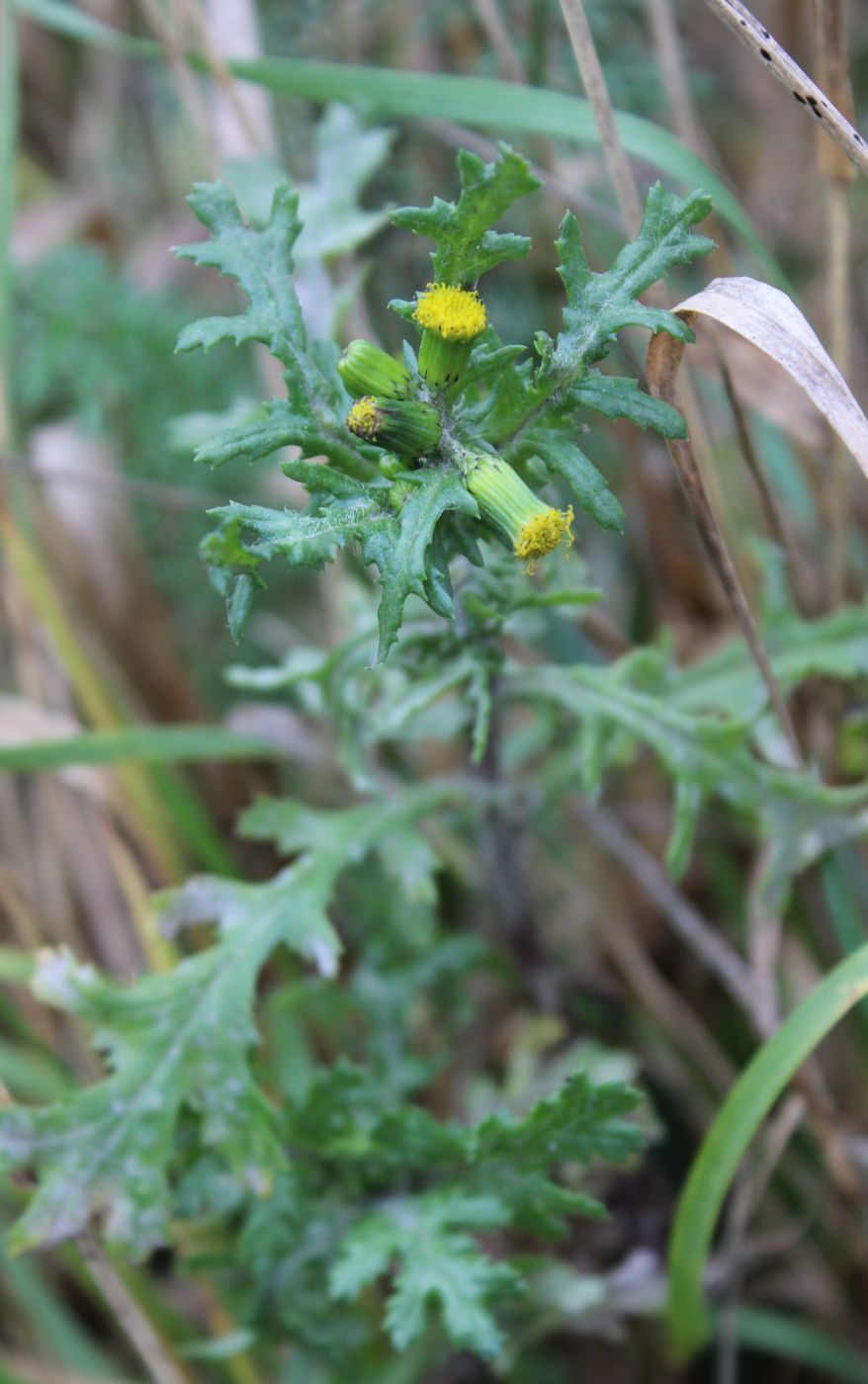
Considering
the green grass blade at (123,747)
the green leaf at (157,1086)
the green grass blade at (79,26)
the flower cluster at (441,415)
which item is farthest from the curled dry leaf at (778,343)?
the green grass blade at (79,26)

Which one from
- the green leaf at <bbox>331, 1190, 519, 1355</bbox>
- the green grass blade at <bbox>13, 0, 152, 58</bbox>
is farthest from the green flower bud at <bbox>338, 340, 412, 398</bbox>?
the green grass blade at <bbox>13, 0, 152, 58</bbox>

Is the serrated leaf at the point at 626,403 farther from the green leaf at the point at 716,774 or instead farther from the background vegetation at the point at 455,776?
the green leaf at the point at 716,774

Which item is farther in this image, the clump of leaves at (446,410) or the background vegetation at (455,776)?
the background vegetation at (455,776)

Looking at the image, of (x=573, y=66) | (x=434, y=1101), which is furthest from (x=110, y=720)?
(x=573, y=66)

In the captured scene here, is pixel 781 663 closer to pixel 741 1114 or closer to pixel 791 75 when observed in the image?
pixel 741 1114

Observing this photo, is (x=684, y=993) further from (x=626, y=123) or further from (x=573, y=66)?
(x=573, y=66)

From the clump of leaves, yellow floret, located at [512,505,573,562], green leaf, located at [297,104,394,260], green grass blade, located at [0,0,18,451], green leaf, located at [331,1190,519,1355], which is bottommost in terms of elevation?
green leaf, located at [331,1190,519,1355]

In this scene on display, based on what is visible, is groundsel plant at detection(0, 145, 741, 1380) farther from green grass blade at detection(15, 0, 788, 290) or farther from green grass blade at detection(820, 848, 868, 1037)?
green grass blade at detection(15, 0, 788, 290)

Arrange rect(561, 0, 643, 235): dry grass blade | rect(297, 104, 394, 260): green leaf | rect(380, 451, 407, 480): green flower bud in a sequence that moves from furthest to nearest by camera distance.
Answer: rect(297, 104, 394, 260): green leaf < rect(561, 0, 643, 235): dry grass blade < rect(380, 451, 407, 480): green flower bud

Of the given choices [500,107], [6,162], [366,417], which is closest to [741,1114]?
[366,417]
